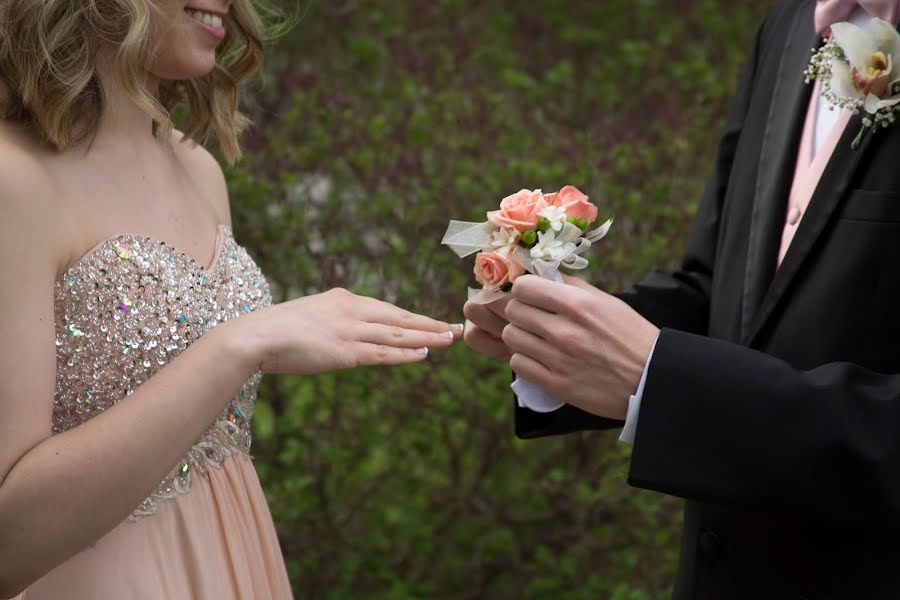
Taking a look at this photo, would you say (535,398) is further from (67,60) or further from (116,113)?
(67,60)

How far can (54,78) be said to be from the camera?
2297 millimetres

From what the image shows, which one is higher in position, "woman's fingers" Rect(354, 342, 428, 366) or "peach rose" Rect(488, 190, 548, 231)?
"peach rose" Rect(488, 190, 548, 231)

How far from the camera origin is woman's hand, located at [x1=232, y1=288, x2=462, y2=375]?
7.04 ft

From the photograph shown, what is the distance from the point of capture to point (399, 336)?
2221mm

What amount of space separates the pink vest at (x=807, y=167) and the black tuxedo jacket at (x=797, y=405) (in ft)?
0.06

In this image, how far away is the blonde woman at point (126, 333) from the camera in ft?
6.73

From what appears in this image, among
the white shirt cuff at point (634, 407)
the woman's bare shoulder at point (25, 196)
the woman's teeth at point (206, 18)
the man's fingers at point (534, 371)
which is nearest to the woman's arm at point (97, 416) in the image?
the woman's bare shoulder at point (25, 196)

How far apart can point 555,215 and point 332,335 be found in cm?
48

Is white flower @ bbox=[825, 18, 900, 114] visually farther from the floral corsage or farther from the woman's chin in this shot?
the woman's chin

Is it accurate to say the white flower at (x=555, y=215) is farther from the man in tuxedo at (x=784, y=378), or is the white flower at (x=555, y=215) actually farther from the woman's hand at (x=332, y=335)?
the woman's hand at (x=332, y=335)

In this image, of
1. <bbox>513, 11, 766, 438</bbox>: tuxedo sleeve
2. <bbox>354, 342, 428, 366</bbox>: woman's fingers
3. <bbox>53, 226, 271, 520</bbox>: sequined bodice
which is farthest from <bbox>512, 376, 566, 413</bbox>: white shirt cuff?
<bbox>53, 226, 271, 520</bbox>: sequined bodice

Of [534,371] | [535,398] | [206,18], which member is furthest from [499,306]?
[206,18]

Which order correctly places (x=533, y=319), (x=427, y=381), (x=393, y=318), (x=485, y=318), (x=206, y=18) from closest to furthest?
(x=533, y=319)
(x=393, y=318)
(x=485, y=318)
(x=206, y=18)
(x=427, y=381)

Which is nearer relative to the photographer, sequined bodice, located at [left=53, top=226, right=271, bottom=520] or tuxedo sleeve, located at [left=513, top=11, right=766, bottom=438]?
sequined bodice, located at [left=53, top=226, right=271, bottom=520]
